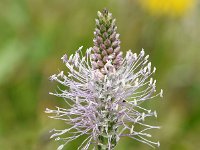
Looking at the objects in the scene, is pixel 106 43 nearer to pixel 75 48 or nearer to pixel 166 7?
pixel 75 48

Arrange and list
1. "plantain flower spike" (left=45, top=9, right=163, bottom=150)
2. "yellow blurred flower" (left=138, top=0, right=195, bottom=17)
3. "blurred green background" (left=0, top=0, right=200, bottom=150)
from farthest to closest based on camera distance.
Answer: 1. "yellow blurred flower" (left=138, top=0, right=195, bottom=17)
2. "blurred green background" (left=0, top=0, right=200, bottom=150)
3. "plantain flower spike" (left=45, top=9, right=163, bottom=150)

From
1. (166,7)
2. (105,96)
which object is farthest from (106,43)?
(166,7)

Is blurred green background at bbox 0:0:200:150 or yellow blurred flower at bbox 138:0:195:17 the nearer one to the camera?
blurred green background at bbox 0:0:200:150

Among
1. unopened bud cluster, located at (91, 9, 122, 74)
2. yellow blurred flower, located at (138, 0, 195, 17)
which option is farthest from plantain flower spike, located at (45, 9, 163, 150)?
yellow blurred flower, located at (138, 0, 195, 17)

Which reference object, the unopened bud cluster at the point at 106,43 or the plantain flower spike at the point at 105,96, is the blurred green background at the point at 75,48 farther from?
the unopened bud cluster at the point at 106,43

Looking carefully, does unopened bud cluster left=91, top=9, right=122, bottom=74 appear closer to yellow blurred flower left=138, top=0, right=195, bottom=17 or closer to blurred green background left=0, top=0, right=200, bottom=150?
blurred green background left=0, top=0, right=200, bottom=150

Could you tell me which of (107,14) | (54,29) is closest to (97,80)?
(107,14)
